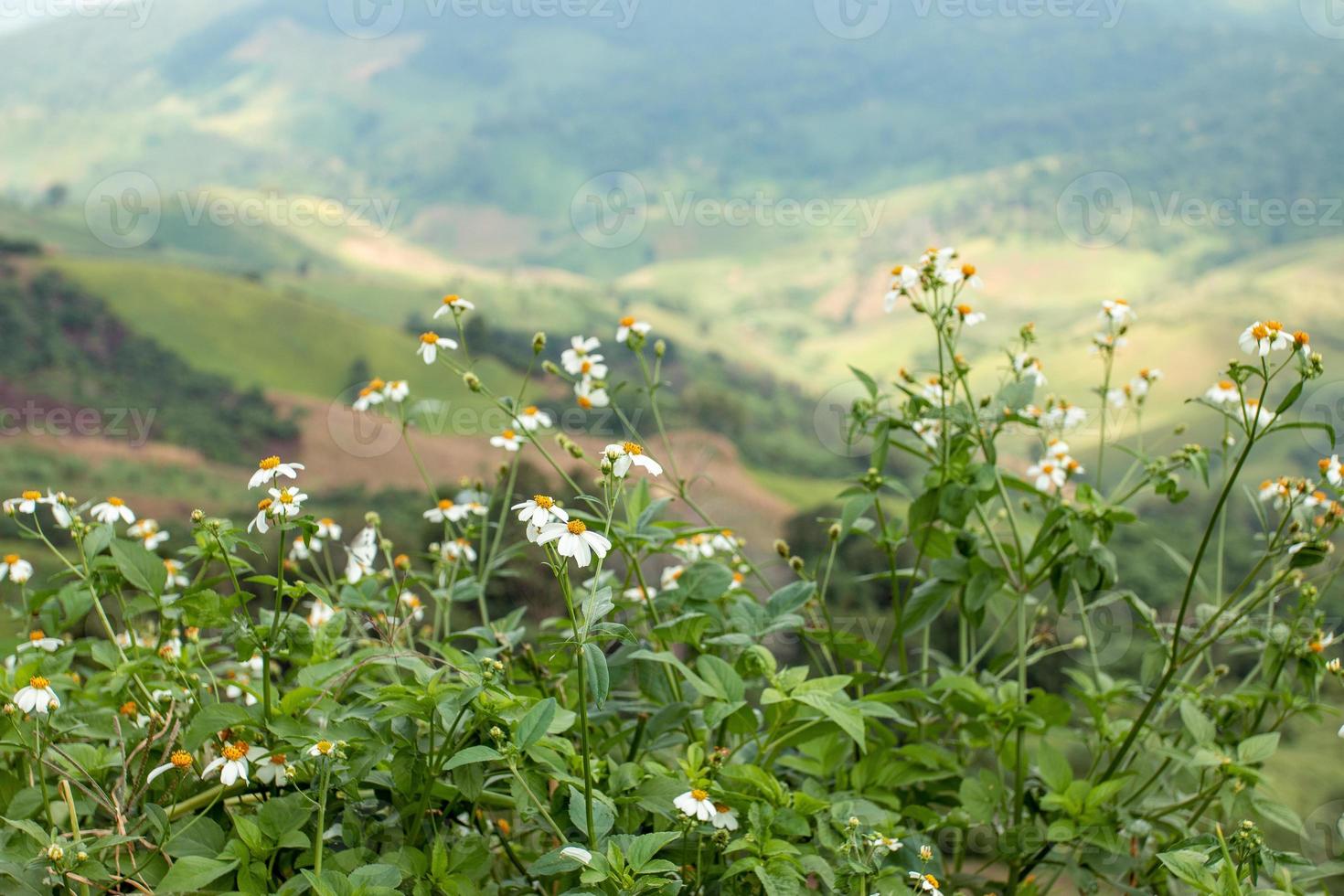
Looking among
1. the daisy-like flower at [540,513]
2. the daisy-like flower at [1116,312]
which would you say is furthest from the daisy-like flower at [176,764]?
the daisy-like flower at [1116,312]

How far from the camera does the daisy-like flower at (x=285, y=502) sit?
49.9 inches

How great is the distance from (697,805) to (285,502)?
68 cm

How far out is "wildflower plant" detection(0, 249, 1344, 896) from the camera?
1321 millimetres

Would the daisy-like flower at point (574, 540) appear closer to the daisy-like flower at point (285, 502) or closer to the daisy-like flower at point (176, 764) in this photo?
the daisy-like flower at point (285, 502)

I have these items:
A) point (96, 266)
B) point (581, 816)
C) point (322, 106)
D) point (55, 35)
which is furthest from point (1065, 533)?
point (55, 35)

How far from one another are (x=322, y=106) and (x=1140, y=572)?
99.3 m

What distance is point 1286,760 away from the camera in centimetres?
393

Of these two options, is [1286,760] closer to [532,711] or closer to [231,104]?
[532,711]

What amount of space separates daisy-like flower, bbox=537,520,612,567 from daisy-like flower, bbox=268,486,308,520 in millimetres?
363

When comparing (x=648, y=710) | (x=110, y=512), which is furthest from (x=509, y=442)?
(x=110, y=512)

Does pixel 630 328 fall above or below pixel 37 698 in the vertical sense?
above

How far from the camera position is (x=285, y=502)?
4.23ft

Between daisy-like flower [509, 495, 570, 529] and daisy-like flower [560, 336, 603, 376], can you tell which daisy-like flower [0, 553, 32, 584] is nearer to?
daisy-like flower [560, 336, 603, 376]

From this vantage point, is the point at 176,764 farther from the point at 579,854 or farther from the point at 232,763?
the point at 579,854
